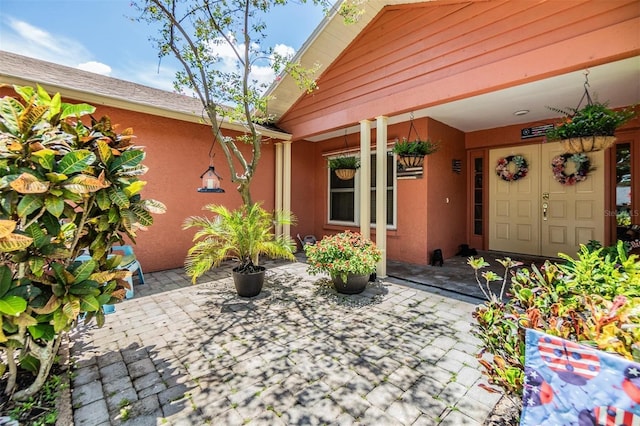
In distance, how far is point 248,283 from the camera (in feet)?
12.5

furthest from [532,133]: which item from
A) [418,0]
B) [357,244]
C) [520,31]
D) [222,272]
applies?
[222,272]

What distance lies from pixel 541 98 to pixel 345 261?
405 centimetres

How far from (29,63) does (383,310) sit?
6921mm

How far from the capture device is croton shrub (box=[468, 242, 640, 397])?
124 cm

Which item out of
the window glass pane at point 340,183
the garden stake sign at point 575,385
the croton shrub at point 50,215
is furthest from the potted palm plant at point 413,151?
the croton shrub at point 50,215

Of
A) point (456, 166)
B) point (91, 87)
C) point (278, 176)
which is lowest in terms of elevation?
point (278, 176)

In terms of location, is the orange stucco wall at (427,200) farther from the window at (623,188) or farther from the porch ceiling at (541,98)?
the window at (623,188)

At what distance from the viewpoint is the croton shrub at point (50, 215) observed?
5.50ft

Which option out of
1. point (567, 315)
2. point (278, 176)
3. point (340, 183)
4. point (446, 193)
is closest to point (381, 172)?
point (446, 193)

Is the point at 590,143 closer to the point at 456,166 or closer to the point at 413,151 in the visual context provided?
the point at 413,151

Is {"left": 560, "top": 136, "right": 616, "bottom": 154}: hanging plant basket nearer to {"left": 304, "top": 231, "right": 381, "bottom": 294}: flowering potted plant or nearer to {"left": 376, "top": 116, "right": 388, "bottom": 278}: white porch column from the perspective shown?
{"left": 376, "top": 116, "right": 388, "bottom": 278}: white porch column

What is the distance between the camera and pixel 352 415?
1.77 meters

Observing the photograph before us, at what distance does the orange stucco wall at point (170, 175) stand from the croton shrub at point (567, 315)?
17.0 feet

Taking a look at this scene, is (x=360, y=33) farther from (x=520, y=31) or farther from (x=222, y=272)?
(x=222, y=272)
